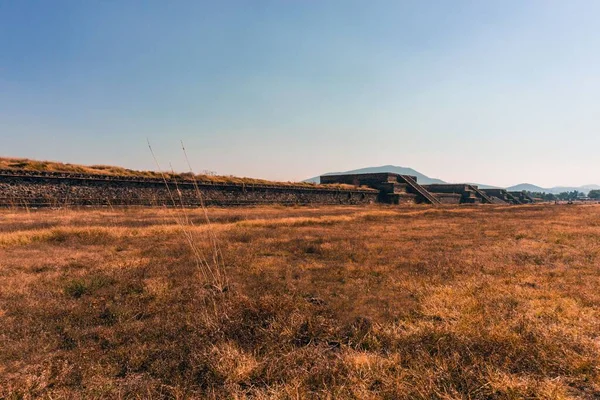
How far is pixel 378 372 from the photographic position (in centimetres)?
323

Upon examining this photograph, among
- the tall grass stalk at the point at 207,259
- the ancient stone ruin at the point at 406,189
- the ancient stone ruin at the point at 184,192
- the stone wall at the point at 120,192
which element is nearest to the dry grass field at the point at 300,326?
the tall grass stalk at the point at 207,259

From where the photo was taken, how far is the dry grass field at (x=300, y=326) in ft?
10.1

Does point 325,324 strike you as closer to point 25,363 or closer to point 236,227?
point 25,363

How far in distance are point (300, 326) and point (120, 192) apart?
74.4 ft

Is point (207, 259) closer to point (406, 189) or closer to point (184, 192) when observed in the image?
point (184, 192)

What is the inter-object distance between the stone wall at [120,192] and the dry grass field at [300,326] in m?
5.54

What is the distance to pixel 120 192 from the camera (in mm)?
22375

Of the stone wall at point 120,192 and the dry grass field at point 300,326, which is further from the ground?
the stone wall at point 120,192

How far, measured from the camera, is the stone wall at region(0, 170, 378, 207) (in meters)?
18.2

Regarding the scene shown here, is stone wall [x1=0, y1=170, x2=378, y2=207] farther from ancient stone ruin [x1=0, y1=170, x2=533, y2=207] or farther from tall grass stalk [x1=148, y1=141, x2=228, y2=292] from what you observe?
tall grass stalk [x1=148, y1=141, x2=228, y2=292]

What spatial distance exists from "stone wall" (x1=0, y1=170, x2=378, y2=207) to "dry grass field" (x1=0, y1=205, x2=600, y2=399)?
5.54m

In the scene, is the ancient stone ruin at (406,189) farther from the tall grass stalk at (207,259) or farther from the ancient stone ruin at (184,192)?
the tall grass stalk at (207,259)

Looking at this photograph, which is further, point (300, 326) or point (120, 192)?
point (120, 192)

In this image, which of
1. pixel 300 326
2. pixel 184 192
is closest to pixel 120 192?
pixel 184 192
